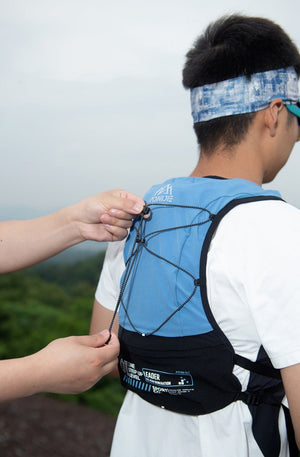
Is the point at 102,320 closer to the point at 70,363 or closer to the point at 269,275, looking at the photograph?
the point at 70,363

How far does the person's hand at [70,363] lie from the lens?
144 cm

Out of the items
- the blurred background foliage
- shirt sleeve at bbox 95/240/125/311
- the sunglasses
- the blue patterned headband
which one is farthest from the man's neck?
the blurred background foliage

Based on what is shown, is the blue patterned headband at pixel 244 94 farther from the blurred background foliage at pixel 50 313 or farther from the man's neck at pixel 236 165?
the blurred background foliage at pixel 50 313

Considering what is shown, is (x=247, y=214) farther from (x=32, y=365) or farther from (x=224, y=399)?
(x=32, y=365)

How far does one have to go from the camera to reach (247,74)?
1781 millimetres

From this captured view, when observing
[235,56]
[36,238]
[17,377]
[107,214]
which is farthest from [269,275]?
[36,238]

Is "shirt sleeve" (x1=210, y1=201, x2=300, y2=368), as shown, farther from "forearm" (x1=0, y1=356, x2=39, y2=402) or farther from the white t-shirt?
"forearm" (x1=0, y1=356, x2=39, y2=402)

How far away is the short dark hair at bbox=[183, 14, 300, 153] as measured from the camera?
1782 millimetres

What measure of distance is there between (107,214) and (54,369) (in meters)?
0.60

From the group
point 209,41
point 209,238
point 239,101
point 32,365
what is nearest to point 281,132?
point 239,101

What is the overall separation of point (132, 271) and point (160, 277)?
17cm

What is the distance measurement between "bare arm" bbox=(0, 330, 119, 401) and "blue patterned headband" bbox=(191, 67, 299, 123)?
1015 mm

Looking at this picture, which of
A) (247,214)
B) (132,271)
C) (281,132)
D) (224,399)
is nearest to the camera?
(247,214)

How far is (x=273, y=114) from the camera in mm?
1798
